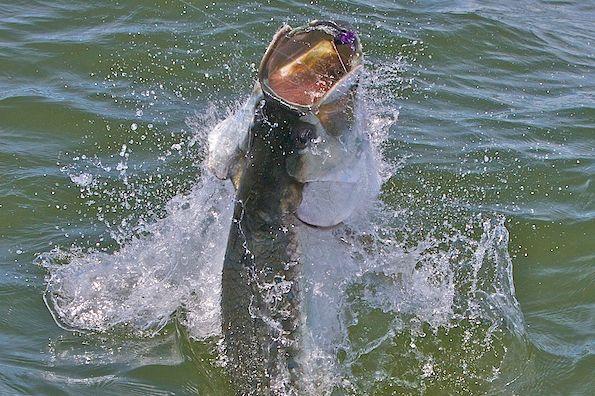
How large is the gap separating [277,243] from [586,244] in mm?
3244

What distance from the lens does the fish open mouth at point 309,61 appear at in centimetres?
376

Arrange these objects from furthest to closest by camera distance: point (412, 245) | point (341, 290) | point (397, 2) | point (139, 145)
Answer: point (397, 2)
point (139, 145)
point (412, 245)
point (341, 290)

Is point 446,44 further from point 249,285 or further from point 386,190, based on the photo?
point 249,285

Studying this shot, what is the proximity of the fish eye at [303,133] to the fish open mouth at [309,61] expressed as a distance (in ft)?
0.29

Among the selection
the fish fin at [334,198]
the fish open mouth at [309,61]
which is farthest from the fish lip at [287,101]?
the fish fin at [334,198]

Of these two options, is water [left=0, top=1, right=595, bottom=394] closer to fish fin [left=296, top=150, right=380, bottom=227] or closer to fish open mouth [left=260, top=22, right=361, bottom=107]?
fish fin [left=296, top=150, right=380, bottom=227]

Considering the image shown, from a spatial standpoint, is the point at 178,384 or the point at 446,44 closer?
A: the point at 178,384

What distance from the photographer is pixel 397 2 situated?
10.4 m

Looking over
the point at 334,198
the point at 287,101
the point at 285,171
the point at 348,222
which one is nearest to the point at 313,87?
the point at 287,101

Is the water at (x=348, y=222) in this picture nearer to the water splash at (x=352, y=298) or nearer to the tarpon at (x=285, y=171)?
the water splash at (x=352, y=298)

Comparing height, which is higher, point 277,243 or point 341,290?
point 277,243

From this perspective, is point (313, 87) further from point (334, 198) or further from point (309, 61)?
point (334, 198)

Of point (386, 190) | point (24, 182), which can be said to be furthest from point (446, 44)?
point (24, 182)

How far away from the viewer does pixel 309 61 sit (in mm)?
3779
